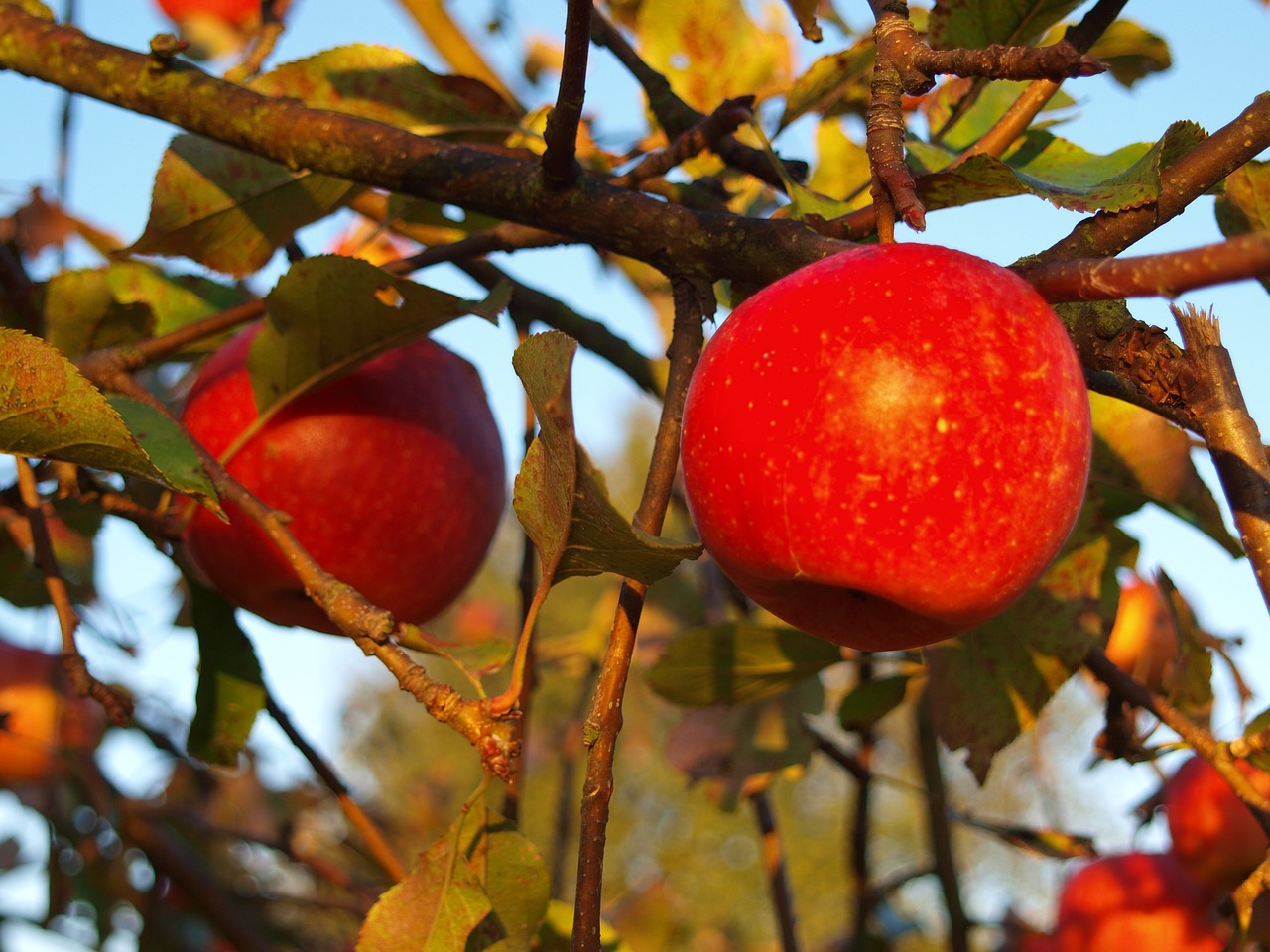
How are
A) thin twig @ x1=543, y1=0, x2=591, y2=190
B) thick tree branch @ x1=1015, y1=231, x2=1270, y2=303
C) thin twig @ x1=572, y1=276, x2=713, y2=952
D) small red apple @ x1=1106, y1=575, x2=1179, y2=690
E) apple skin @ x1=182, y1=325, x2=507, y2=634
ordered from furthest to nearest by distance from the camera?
small red apple @ x1=1106, y1=575, x2=1179, y2=690 → apple skin @ x1=182, y1=325, x2=507, y2=634 → thin twig @ x1=543, y1=0, x2=591, y2=190 → thin twig @ x1=572, y1=276, x2=713, y2=952 → thick tree branch @ x1=1015, y1=231, x2=1270, y2=303

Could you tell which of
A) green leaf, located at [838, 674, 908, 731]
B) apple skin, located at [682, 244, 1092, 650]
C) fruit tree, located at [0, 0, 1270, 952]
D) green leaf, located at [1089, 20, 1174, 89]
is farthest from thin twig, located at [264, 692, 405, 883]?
green leaf, located at [1089, 20, 1174, 89]

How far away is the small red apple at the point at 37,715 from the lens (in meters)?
1.50

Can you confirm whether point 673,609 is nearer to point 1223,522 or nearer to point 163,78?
point 1223,522

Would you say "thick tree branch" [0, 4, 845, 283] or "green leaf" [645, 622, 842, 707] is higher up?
"thick tree branch" [0, 4, 845, 283]

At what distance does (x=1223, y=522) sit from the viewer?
89 centimetres

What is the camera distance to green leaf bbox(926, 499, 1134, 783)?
0.83 m

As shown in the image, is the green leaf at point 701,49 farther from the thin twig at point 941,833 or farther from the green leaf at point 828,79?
the thin twig at point 941,833

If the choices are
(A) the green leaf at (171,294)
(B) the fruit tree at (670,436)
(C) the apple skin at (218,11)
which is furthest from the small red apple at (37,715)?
(C) the apple skin at (218,11)

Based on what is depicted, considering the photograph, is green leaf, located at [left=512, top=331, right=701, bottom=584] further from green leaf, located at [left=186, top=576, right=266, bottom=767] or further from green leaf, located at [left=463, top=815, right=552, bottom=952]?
green leaf, located at [left=186, top=576, right=266, bottom=767]

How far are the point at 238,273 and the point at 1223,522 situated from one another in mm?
753

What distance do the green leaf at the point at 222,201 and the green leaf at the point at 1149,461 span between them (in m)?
0.57

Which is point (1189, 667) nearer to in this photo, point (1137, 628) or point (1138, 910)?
point (1138, 910)

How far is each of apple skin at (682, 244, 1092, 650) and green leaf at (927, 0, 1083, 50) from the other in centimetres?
31

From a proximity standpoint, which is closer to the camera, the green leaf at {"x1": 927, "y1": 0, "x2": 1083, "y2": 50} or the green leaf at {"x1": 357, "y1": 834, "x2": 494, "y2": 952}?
the green leaf at {"x1": 357, "y1": 834, "x2": 494, "y2": 952}
